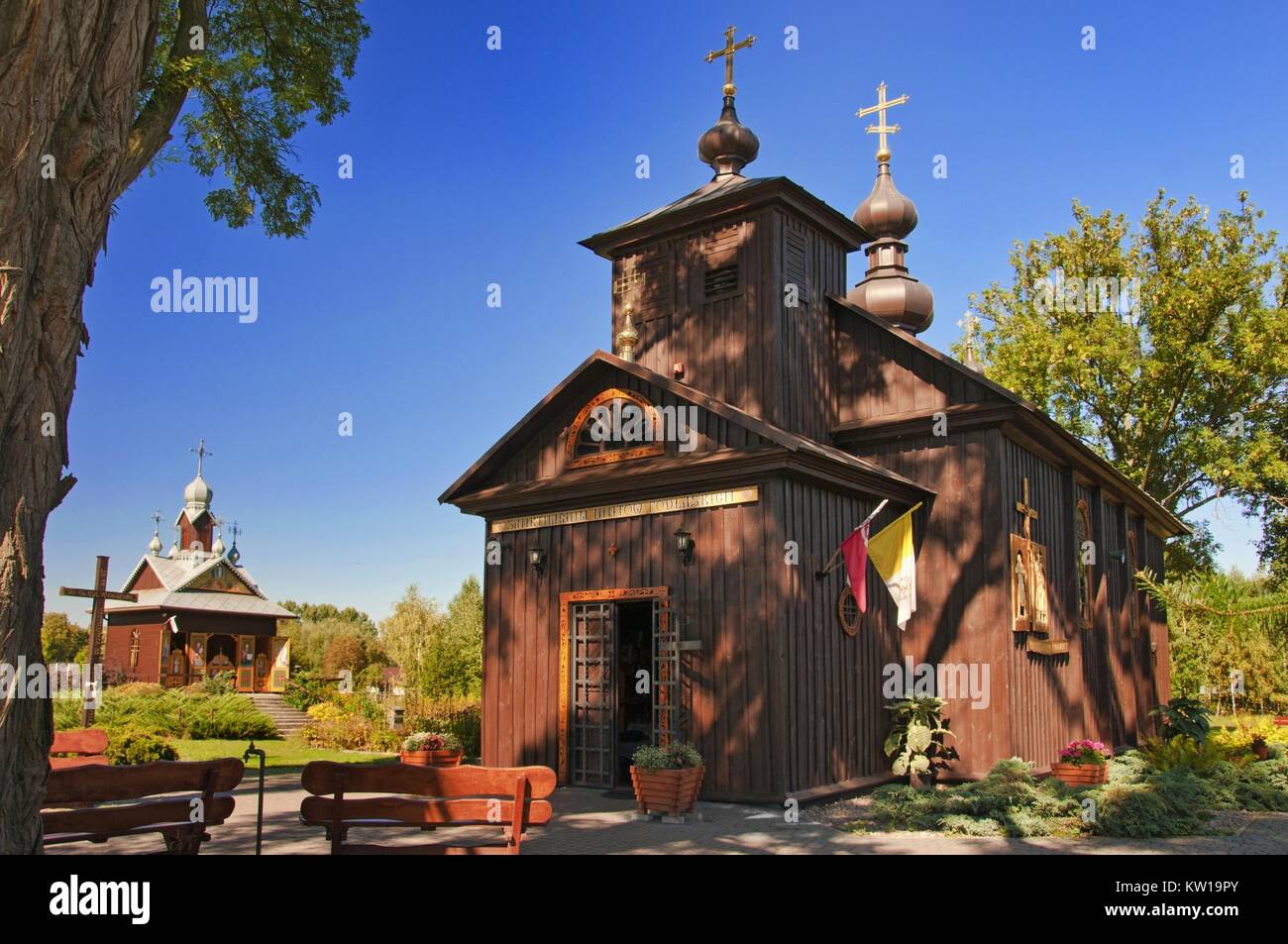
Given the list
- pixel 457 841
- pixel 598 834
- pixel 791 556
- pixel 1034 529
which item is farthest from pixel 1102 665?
pixel 457 841

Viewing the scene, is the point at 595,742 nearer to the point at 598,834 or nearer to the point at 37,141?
the point at 598,834

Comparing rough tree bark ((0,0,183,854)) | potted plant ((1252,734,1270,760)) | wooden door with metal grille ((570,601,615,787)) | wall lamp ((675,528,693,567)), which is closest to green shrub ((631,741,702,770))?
wooden door with metal grille ((570,601,615,787))

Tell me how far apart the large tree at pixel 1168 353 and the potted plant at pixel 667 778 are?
78.1 feet

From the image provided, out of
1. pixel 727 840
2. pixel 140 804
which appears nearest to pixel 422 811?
pixel 140 804

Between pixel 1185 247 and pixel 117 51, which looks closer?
pixel 117 51

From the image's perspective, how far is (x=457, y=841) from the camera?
31.7 ft

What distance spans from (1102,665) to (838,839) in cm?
1070

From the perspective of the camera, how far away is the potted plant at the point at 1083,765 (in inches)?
514

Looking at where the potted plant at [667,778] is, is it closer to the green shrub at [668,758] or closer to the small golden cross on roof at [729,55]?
the green shrub at [668,758]

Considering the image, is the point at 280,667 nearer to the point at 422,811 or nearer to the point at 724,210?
the point at 724,210

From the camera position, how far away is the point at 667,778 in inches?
444

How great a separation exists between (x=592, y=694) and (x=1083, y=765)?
6075 millimetres

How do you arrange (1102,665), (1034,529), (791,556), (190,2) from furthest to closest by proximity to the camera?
(1102,665) < (1034,529) < (791,556) < (190,2)

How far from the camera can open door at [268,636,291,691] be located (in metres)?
40.1
